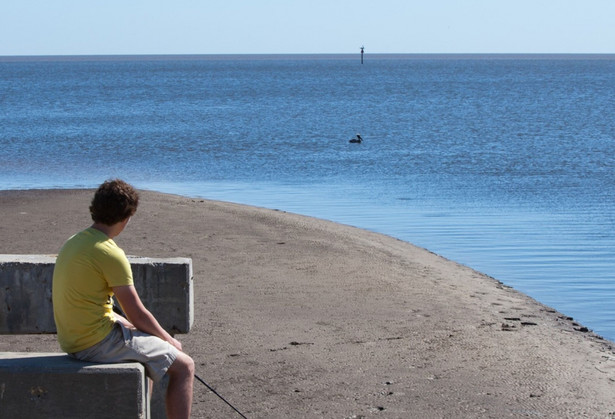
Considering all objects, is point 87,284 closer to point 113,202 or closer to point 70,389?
point 113,202

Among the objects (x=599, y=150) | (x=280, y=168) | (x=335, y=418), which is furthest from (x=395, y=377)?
(x=599, y=150)

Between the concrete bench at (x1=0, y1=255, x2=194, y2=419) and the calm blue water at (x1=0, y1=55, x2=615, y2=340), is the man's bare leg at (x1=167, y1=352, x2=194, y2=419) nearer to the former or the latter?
the concrete bench at (x1=0, y1=255, x2=194, y2=419)

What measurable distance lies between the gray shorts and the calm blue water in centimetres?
579

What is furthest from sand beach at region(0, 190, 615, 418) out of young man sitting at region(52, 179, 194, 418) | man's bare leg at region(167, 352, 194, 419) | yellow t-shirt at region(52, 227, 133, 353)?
yellow t-shirt at region(52, 227, 133, 353)

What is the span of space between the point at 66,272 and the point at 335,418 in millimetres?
2227

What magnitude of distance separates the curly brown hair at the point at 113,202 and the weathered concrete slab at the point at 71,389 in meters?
0.76

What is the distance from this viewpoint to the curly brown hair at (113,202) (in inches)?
187

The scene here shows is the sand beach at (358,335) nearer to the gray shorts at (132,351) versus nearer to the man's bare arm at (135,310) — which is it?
the gray shorts at (132,351)

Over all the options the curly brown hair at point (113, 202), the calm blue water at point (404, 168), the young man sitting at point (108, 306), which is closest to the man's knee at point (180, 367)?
the young man sitting at point (108, 306)

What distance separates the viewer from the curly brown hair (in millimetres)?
4750

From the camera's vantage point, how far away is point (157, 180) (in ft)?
79.4

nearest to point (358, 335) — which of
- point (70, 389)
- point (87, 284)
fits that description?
point (70, 389)

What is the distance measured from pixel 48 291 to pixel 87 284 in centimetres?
121

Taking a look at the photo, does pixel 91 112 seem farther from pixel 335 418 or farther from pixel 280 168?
pixel 335 418
